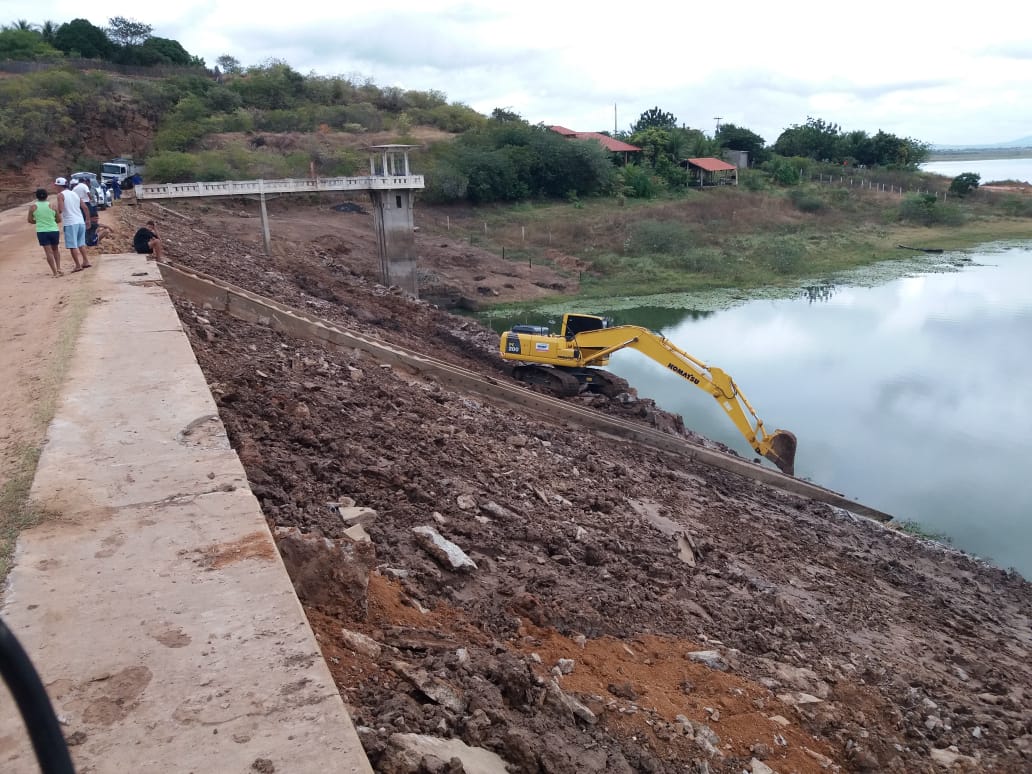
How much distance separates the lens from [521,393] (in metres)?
14.6

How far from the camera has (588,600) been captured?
6461 millimetres

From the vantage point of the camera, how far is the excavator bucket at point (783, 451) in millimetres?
14852

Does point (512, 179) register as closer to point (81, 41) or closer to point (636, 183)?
point (636, 183)

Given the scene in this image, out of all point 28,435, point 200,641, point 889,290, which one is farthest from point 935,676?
point 889,290

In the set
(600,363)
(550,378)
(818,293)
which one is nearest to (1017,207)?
(818,293)

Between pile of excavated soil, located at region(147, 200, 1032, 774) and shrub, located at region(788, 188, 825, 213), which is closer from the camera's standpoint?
pile of excavated soil, located at region(147, 200, 1032, 774)

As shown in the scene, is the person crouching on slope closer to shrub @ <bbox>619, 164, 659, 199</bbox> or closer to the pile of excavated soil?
the pile of excavated soil

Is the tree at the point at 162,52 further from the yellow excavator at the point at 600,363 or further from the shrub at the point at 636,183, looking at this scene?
the yellow excavator at the point at 600,363

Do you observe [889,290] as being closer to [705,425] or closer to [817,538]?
[705,425]

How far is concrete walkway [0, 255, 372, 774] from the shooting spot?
9.57ft

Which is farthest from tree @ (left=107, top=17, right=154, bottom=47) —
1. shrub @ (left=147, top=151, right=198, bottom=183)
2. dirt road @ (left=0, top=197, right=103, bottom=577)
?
dirt road @ (left=0, top=197, right=103, bottom=577)

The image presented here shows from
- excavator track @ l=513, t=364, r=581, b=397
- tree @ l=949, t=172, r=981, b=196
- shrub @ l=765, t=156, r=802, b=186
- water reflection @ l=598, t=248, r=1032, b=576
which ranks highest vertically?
shrub @ l=765, t=156, r=802, b=186

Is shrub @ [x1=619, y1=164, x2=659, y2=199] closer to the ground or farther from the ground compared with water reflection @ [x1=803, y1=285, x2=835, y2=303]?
farther from the ground

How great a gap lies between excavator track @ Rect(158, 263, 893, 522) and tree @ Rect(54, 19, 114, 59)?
178 ft
